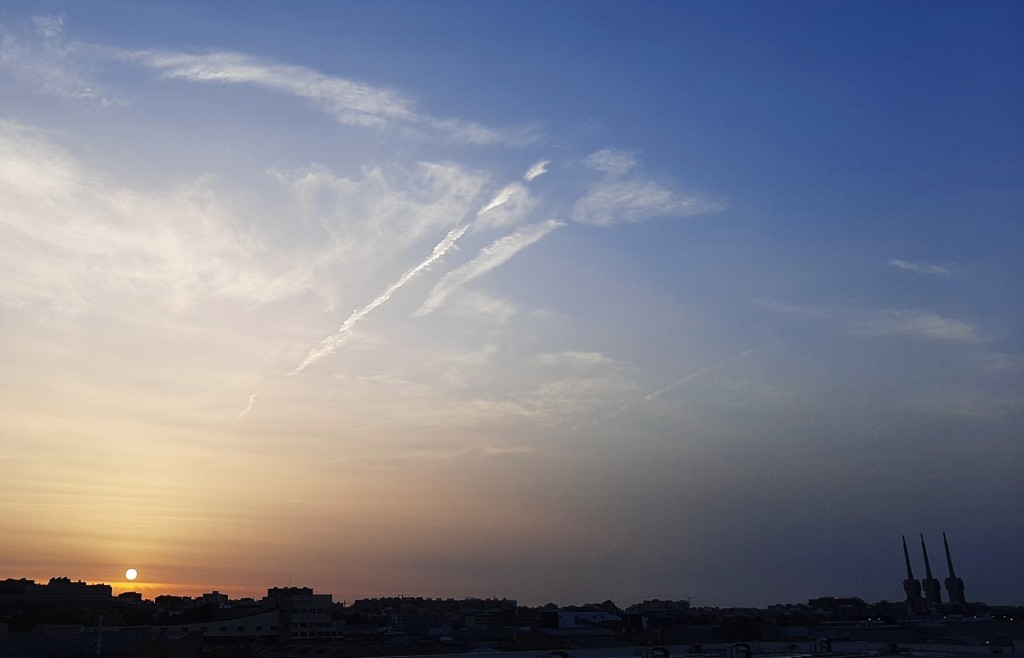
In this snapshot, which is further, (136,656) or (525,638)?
(525,638)

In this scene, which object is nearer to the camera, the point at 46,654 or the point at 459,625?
the point at 46,654

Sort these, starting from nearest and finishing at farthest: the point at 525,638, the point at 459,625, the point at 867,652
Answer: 1. the point at 867,652
2. the point at 525,638
3. the point at 459,625

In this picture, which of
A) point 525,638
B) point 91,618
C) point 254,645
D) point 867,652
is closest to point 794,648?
point 867,652

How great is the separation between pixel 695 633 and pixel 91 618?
252ft

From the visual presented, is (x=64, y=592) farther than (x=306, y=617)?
Yes

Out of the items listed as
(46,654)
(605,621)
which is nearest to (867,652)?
(46,654)

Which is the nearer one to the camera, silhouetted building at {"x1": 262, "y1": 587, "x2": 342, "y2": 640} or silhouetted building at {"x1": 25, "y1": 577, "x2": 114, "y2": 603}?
silhouetted building at {"x1": 262, "y1": 587, "x2": 342, "y2": 640}

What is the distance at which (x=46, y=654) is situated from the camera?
46.8 metres

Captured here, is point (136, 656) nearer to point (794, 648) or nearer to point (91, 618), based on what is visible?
point (794, 648)

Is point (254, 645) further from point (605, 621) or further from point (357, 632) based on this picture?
point (605, 621)

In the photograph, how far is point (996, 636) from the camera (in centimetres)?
6525

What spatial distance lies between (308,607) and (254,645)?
14.1 meters

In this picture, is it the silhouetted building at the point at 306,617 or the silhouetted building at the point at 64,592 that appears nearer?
the silhouetted building at the point at 306,617

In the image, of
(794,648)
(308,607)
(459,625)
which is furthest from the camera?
(459,625)
